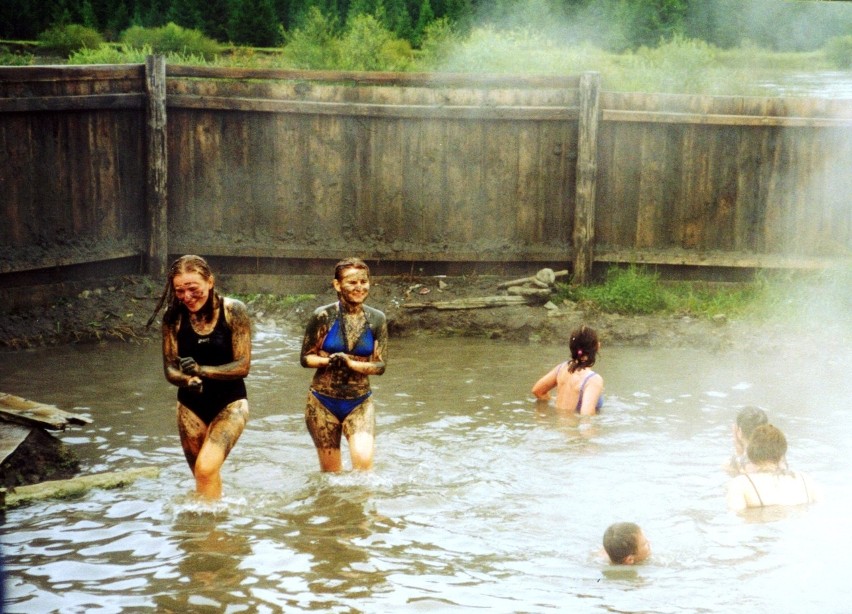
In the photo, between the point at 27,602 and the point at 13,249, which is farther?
the point at 13,249

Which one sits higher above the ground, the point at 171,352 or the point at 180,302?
the point at 180,302

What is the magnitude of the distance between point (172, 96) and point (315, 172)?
1.80 metres

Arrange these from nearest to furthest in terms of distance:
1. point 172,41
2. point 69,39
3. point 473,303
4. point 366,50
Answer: point 473,303, point 366,50, point 172,41, point 69,39

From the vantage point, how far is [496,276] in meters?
12.9

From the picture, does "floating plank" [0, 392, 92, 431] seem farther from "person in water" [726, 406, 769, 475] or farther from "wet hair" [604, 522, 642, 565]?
"person in water" [726, 406, 769, 475]

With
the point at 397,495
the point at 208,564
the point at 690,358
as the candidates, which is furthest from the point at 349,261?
the point at 690,358

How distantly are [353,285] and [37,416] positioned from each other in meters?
2.43

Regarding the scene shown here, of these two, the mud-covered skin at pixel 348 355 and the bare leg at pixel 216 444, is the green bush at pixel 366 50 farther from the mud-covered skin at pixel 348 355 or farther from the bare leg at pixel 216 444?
the bare leg at pixel 216 444

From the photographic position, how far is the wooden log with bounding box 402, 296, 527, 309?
12.2 meters

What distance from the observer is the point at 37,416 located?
7590 millimetres

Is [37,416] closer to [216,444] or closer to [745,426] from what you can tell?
[216,444]

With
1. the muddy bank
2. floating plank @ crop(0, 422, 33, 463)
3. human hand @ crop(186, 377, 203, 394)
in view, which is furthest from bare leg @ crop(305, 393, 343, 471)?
the muddy bank

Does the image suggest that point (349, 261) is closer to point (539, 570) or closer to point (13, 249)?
point (539, 570)

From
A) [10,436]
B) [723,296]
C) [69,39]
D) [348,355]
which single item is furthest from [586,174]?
[69,39]
